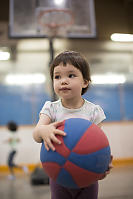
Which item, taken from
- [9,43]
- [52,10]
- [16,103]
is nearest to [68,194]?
[52,10]

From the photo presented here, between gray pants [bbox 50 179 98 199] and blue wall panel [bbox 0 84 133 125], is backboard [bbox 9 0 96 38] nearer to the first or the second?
blue wall panel [bbox 0 84 133 125]

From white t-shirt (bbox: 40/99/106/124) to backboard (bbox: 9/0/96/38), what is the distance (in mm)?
2730

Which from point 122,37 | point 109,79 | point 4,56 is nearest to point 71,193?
point 109,79

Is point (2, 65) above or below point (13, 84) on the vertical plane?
above

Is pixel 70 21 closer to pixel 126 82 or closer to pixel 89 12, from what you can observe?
pixel 89 12

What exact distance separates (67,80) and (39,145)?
12.6ft

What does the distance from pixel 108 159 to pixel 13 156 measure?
11.8ft

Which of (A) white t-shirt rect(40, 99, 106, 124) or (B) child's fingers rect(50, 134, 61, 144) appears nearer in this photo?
(B) child's fingers rect(50, 134, 61, 144)

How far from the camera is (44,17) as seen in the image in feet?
12.2

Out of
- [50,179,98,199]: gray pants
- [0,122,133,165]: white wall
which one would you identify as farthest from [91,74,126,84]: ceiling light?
[50,179,98,199]: gray pants

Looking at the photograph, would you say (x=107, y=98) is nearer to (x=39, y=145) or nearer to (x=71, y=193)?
(x=39, y=145)

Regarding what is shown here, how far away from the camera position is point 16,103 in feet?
17.1

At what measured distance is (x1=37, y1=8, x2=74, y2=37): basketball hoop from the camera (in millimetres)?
3562

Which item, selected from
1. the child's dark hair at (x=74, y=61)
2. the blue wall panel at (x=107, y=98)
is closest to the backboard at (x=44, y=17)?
the blue wall panel at (x=107, y=98)
